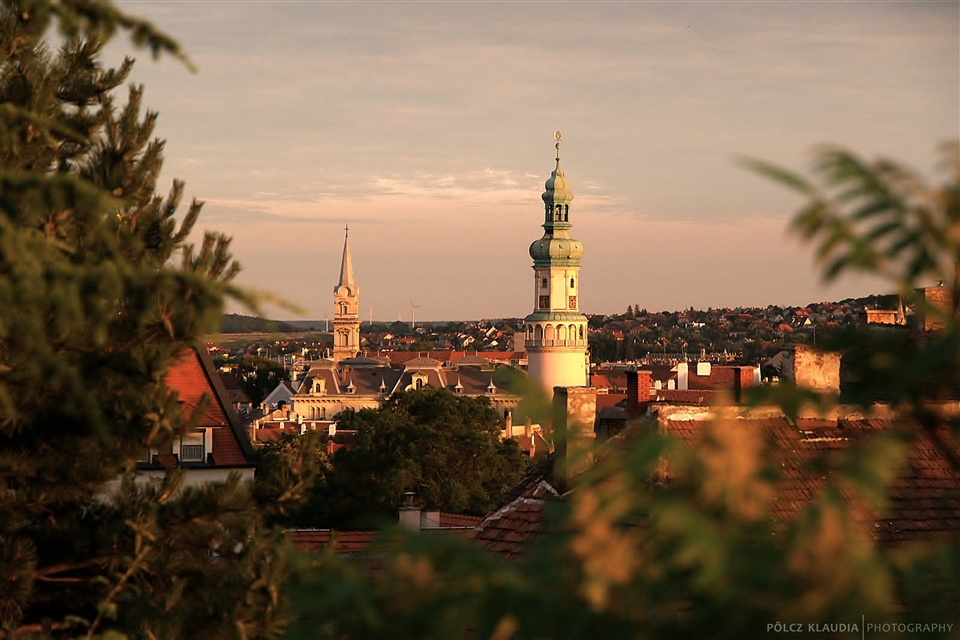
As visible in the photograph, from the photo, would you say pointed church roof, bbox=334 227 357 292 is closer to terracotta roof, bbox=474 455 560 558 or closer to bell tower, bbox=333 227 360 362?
bell tower, bbox=333 227 360 362

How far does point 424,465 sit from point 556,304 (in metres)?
59.5

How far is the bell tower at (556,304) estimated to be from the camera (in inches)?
4060

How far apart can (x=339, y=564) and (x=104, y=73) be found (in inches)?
312

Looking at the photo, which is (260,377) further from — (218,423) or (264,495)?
(264,495)

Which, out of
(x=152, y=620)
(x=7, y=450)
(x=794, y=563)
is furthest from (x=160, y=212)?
(x=794, y=563)

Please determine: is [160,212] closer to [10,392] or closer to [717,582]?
[10,392]

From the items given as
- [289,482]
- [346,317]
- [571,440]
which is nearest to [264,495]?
[289,482]

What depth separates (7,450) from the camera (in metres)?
8.98

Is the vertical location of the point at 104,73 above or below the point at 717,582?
above

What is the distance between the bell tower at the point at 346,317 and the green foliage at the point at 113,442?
179m

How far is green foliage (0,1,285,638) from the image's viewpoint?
8508 millimetres

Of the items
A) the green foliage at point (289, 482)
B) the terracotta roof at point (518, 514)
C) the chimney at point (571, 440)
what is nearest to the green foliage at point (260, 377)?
the terracotta roof at point (518, 514)

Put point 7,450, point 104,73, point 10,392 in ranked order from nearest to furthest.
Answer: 1. point 10,392
2. point 7,450
3. point 104,73

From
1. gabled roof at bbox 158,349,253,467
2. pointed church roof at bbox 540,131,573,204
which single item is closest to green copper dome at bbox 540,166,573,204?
pointed church roof at bbox 540,131,573,204
